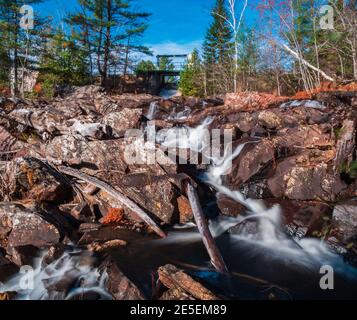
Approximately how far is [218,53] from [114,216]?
83.0 ft

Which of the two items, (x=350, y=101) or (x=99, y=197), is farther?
(x=350, y=101)

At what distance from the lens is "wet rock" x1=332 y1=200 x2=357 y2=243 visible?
224 inches

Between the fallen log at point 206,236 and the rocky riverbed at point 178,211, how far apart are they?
8 cm

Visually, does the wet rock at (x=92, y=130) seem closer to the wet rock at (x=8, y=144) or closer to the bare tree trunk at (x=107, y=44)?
the wet rock at (x=8, y=144)

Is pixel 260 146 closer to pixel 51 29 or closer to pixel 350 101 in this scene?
pixel 350 101

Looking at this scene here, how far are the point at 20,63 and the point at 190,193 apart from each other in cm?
2123

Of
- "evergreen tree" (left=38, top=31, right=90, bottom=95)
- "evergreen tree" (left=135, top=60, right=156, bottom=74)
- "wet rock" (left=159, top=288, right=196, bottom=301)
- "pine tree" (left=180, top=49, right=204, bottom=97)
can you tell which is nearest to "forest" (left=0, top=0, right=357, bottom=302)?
"wet rock" (left=159, top=288, right=196, bottom=301)

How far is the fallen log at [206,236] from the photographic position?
5.15 m

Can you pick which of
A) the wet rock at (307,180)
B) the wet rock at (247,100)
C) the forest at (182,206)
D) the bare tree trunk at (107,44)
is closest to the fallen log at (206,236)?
the forest at (182,206)

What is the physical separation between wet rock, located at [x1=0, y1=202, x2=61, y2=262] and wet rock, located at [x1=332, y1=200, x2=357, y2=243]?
5.34 meters

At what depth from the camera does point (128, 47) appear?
23.9m

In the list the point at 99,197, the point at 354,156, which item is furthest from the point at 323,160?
the point at 99,197

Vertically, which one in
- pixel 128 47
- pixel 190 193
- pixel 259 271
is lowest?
pixel 259 271
